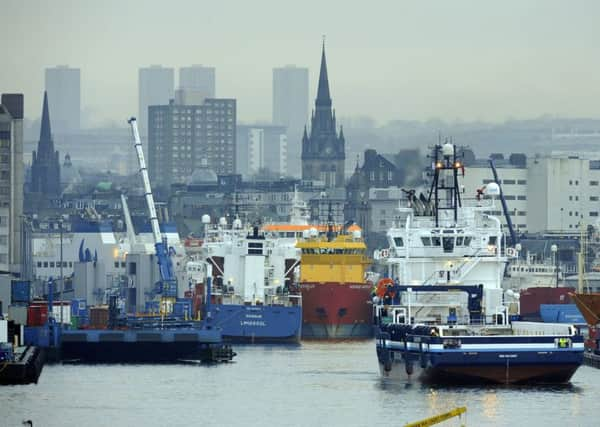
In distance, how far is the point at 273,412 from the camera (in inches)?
3142

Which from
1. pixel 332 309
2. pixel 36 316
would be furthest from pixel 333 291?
pixel 36 316

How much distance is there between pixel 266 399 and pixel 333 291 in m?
52.6

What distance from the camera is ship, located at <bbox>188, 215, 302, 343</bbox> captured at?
128m

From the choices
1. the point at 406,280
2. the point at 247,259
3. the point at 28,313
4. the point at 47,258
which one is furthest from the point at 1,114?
the point at 406,280

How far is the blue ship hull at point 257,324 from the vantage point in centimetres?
12775

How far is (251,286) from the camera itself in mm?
134750

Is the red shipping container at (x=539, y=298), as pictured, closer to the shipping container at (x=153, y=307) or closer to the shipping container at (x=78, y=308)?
the shipping container at (x=153, y=307)

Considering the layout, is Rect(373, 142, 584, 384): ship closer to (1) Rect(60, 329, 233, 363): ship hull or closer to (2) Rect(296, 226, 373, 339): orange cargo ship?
(1) Rect(60, 329, 233, 363): ship hull

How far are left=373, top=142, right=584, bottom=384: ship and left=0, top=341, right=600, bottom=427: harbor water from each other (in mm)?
853

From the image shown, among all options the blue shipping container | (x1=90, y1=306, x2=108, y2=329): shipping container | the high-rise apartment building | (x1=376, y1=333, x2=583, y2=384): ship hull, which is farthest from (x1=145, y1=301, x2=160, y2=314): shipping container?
the high-rise apartment building

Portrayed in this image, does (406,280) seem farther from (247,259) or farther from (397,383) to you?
(247,259)

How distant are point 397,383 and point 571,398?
28.4ft

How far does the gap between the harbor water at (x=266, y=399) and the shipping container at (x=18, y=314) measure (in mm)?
6653

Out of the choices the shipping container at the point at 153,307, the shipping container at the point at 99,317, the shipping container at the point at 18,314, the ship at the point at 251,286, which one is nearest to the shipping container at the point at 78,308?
the shipping container at the point at 99,317
